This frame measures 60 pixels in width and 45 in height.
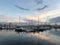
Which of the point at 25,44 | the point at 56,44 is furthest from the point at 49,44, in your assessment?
the point at 25,44

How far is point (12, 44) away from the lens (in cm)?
1500

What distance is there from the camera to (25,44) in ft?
49.5

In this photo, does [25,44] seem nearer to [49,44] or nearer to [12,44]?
[12,44]

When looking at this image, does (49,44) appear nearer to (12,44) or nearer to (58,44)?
(58,44)

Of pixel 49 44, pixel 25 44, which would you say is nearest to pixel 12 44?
pixel 25 44

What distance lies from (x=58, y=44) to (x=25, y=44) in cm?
434

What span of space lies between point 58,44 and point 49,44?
3.80 feet

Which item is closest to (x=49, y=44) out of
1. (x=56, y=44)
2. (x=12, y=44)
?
(x=56, y=44)

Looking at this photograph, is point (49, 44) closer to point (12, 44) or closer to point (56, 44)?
point (56, 44)

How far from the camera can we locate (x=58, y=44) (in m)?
14.6

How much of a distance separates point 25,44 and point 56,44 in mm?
4091

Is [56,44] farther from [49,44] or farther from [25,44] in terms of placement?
[25,44]

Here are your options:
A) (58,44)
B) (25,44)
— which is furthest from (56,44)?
(25,44)

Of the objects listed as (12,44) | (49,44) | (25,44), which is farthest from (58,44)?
(12,44)
